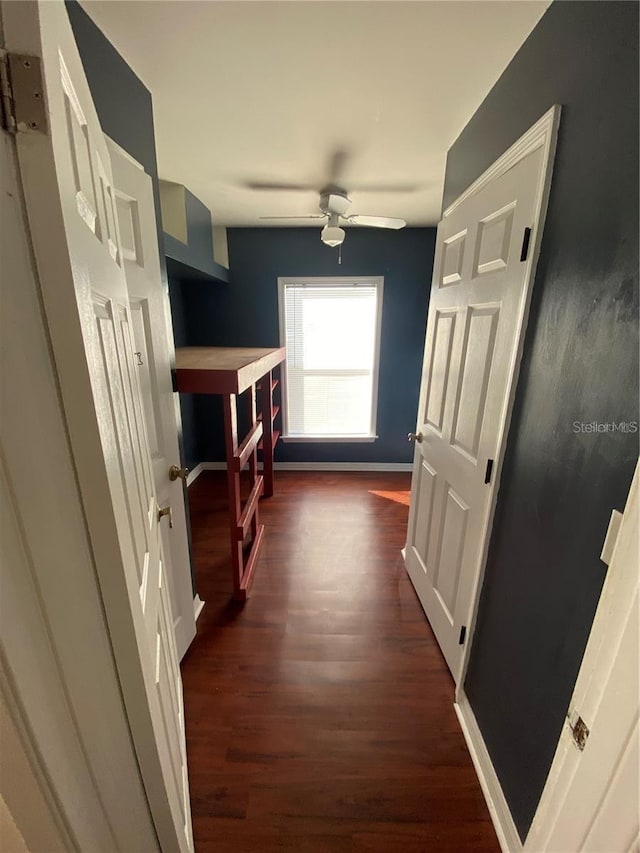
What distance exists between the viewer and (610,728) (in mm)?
557

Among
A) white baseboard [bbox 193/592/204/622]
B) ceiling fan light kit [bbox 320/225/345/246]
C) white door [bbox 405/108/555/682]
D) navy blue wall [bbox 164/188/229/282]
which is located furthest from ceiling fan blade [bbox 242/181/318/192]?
white baseboard [bbox 193/592/204/622]

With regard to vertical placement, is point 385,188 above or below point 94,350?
above

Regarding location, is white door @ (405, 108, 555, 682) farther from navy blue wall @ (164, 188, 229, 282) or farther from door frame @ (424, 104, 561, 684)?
navy blue wall @ (164, 188, 229, 282)

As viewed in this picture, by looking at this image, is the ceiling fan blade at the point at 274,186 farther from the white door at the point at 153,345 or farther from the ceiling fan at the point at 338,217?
the white door at the point at 153,345

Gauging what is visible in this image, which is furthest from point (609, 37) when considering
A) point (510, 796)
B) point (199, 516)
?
point (199, 516)

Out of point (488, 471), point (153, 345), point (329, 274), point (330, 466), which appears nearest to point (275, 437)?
point (330, 466)

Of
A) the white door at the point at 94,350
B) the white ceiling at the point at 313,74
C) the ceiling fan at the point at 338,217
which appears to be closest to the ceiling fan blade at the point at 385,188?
the ceiling fan at the point at 338,217

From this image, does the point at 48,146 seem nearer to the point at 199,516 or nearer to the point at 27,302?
the point at 27,302

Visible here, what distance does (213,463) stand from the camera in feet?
13.2

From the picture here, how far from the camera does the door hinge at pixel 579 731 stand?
623 mm

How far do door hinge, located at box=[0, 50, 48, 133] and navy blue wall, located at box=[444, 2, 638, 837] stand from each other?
1.03 metres

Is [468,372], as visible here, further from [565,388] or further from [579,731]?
[579,731]

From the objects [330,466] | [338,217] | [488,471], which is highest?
[338,217]

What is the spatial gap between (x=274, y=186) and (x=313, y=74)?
112cm
